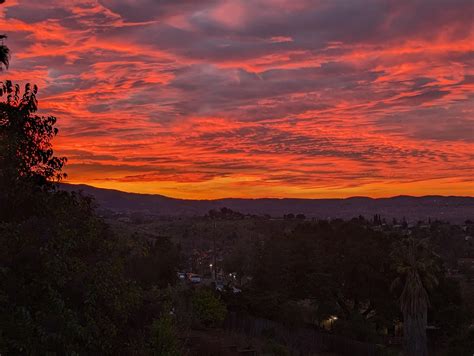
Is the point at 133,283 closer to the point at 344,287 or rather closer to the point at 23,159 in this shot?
the point at 23,159

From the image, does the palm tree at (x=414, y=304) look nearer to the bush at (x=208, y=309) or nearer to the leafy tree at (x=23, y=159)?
the bush at (x=208, y=309)

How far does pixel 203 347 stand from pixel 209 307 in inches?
449

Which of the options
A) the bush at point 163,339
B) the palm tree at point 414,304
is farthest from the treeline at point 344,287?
the bush at point 163,339

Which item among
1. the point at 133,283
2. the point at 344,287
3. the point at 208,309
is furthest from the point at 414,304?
the point at 133,283

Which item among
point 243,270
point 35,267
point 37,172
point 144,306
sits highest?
point 37,172

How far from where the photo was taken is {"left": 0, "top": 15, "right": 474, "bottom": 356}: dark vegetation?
1401 centimetres

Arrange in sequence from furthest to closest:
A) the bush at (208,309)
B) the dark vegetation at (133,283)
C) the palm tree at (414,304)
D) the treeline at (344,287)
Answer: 1. the treeline at (344,287)
2. the palm tree at (414,304)
3. the bush at (208,309)
4. the dark vegetation at (133,283)

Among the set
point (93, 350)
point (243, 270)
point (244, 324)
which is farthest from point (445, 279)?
point (93, 350)

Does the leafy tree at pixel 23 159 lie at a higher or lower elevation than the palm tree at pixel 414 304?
higher

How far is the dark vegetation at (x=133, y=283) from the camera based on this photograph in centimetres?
1401

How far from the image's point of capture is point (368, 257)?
59.8 meters

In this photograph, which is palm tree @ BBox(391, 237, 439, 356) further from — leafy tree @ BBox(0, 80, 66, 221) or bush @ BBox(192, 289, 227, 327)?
leafy tree @ BBox(0, 80, 66, 221)

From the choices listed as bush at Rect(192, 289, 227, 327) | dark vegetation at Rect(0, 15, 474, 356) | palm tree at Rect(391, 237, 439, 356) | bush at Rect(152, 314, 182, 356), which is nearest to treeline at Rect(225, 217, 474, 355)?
dark vegetation at Rect(0, 15, 474, 356)

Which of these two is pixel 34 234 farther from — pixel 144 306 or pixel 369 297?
pixel 369 297
